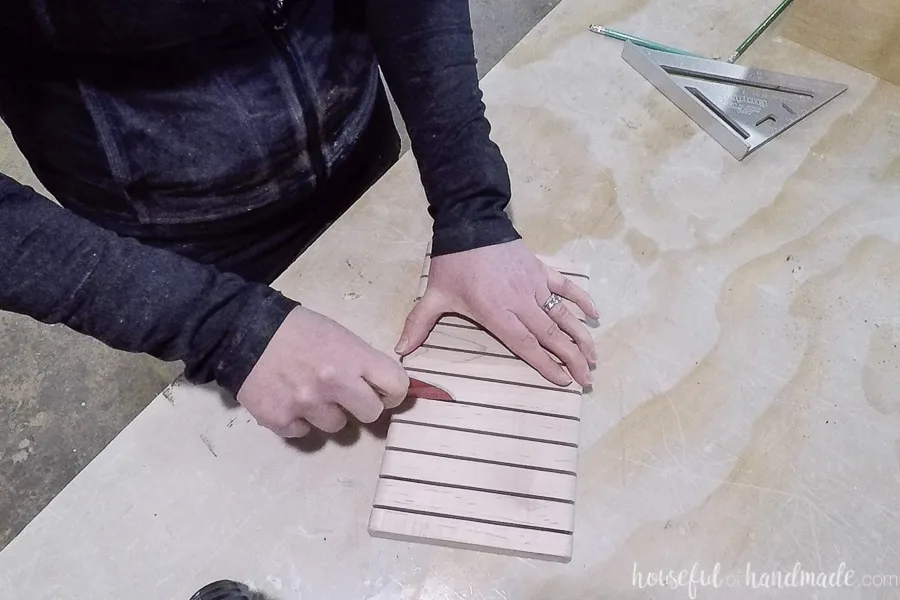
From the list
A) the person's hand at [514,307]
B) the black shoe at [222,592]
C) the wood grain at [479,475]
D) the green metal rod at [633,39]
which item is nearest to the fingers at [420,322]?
the person's hand at [514,307]

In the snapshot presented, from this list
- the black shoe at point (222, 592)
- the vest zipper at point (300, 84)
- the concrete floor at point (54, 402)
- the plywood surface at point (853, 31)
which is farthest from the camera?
the concrete floor at point (54, 402)

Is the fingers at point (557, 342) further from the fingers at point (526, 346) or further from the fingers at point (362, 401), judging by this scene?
the fingers at point (362, 401)

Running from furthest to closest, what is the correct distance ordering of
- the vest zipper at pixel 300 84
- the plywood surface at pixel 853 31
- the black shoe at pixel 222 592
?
the plywood surface at pixel 853 31
the vest zipper at pixel 300 84
the black shoe at pixel 222 592

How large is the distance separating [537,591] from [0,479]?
102cm

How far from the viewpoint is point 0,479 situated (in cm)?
119

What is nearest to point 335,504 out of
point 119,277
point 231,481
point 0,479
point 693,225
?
point 231,481

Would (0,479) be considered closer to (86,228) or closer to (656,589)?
(86,228)

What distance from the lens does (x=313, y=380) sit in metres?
0.57

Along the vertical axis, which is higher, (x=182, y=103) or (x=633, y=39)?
(x=182, y=103)

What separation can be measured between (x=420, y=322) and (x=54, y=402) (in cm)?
91

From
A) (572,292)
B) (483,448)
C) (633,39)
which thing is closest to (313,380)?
(483,448)

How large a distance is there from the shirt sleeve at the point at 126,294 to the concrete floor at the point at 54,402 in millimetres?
742

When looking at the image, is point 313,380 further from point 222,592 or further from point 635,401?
point 635,401

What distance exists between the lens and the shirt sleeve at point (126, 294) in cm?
52
